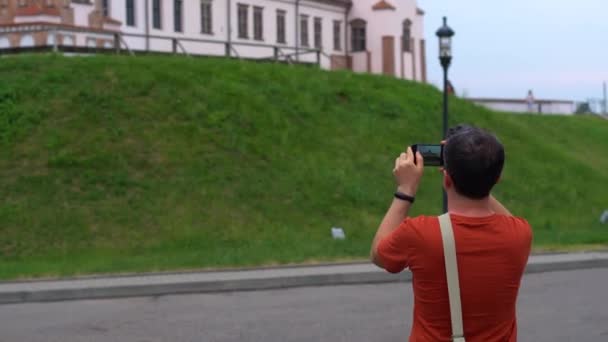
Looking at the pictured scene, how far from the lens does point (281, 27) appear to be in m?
59.5

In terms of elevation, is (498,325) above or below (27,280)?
above

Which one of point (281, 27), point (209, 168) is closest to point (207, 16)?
point (281, 27)

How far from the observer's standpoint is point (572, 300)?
12812 millimetres

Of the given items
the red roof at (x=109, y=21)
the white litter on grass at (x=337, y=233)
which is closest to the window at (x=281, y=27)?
the red roof at (x=109, y=21)

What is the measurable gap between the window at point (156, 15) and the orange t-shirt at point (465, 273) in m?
46.8

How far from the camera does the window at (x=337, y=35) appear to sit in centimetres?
6512

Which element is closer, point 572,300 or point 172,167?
point 572,300

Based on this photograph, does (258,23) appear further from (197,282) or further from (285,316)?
(285,316)

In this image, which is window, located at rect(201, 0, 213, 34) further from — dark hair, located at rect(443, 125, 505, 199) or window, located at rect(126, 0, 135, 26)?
dark hair, located at rect(443, 125, 505, 199)

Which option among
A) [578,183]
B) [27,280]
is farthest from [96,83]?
[578,183]

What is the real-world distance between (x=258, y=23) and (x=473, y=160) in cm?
5422

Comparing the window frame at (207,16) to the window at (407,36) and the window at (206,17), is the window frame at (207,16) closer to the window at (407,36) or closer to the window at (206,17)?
the window at (206,17)

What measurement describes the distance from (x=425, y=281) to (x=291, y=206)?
20.3 m

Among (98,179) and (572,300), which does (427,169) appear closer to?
(98,179)
